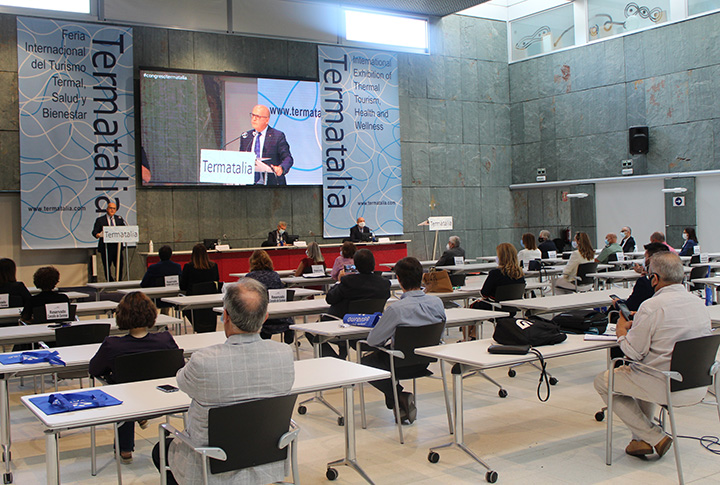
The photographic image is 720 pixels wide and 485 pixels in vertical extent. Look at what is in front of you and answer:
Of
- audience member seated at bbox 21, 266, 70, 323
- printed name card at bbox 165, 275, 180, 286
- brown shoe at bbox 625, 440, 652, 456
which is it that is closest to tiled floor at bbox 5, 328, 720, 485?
brown shoe at bbox 625, 440, 652, 456

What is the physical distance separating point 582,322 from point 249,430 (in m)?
2.75

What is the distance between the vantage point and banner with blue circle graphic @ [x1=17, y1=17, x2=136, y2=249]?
1188 centimetres

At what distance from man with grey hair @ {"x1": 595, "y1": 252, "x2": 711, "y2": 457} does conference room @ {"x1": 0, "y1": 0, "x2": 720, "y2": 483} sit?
185 inches

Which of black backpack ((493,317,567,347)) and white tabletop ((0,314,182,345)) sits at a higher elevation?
black backpack ((493,317,567,347))

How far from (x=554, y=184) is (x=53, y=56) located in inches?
446

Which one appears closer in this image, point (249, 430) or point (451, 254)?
point (249, 430)

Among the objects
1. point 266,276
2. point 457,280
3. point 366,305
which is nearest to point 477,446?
point 366,305

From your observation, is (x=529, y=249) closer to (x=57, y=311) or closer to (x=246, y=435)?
(x=57, y=311)

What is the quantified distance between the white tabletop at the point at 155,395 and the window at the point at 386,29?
42.3 ft

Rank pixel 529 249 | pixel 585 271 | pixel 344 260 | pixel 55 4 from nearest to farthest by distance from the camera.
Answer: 1. pixel 344 260
2. pixel 585 271
3. pixel 529 249
4. pixel 55 4

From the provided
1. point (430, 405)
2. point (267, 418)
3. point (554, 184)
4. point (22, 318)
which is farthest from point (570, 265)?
point (554, 184)

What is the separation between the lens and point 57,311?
5242 millimetres

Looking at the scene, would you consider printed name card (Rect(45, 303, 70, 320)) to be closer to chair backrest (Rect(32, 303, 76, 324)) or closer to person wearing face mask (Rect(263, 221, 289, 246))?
chair backrest (Rect(32, 303, 76, 324))

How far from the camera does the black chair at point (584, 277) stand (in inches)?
341
